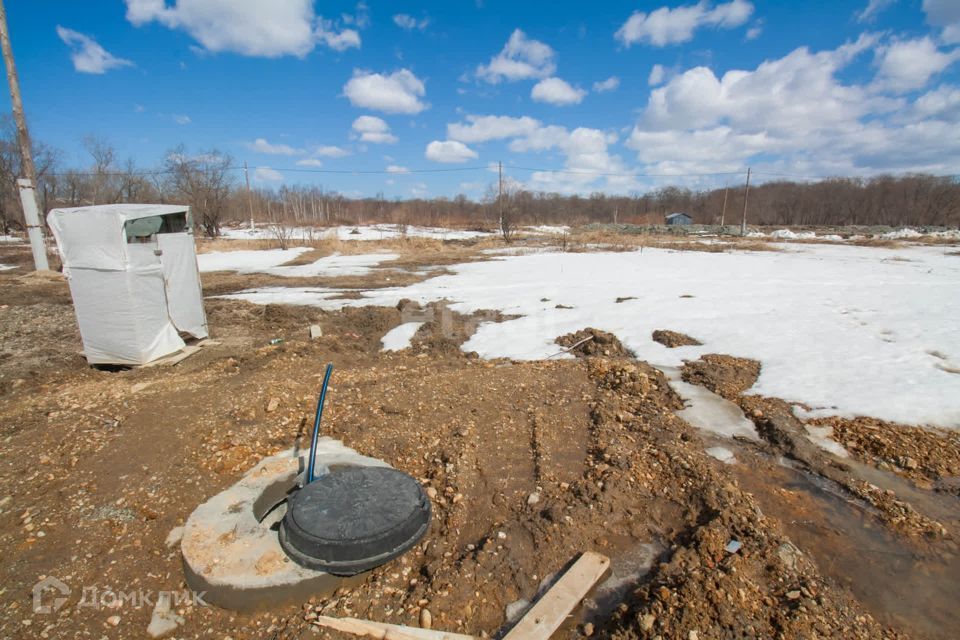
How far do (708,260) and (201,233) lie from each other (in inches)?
1301

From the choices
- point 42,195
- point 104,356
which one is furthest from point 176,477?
point 42,195

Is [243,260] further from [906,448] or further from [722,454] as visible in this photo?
[906,448]

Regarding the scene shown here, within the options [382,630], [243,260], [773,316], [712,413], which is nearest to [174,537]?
[382,630]

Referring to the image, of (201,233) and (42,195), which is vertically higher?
(42,195)

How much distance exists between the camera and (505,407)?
4.23 metres

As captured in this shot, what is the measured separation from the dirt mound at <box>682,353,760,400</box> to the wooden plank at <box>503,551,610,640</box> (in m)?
3.03

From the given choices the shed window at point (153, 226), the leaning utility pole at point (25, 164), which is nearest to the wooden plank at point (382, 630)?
the shed window at point (153, 226)

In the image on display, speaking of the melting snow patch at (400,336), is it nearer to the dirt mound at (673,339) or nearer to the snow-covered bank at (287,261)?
the dirt mound at (673,339)

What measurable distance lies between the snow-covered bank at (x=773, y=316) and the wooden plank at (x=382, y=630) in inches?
165

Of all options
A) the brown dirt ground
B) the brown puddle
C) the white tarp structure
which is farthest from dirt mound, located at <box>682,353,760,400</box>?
the white tarp structure

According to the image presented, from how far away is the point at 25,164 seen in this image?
504 inches

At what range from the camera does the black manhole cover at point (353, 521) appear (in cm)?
227

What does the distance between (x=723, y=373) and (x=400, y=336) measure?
4546 mm

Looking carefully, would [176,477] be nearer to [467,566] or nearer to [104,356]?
[467,566]
